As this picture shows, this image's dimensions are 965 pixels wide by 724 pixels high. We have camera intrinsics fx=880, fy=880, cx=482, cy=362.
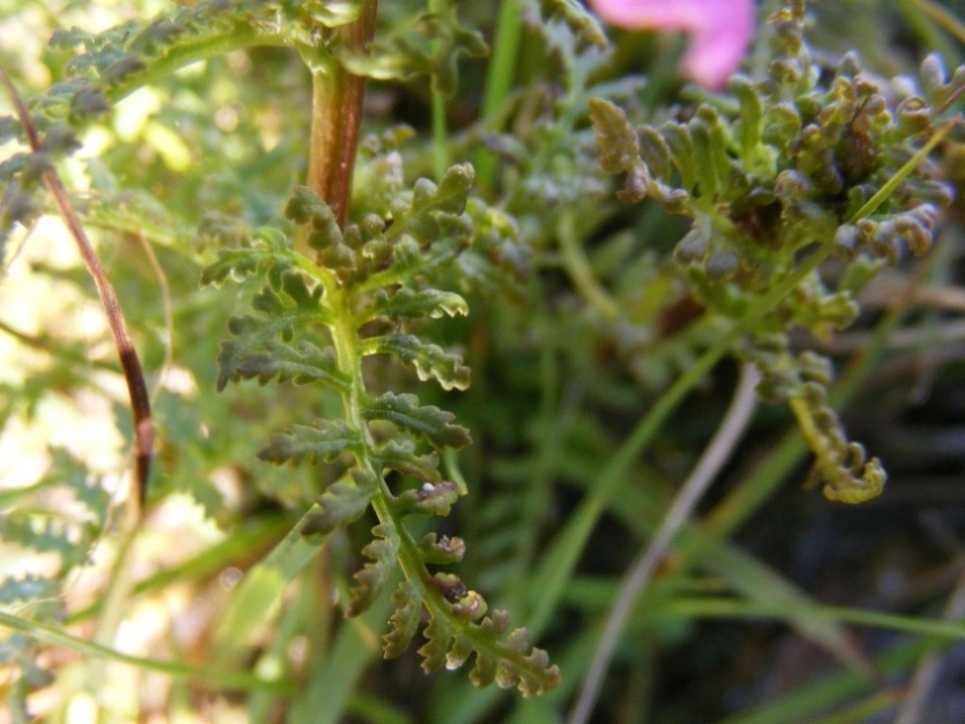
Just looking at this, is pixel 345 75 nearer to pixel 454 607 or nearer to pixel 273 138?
pixel 454 607

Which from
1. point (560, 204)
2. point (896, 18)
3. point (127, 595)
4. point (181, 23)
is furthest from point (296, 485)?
point (896, 18)

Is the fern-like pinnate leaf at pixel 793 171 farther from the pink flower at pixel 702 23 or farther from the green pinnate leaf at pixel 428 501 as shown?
the pink flower at pixel 702 23

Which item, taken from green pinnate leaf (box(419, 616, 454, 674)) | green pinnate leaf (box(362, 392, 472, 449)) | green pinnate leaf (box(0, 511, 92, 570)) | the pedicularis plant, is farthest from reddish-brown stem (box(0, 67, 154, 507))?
green pinnate leaf (box(419, 616, 454, 674))

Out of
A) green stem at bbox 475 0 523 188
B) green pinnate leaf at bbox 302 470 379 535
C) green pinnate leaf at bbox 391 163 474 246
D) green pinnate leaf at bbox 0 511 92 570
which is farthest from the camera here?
green stem at bbox 475 0 523 188

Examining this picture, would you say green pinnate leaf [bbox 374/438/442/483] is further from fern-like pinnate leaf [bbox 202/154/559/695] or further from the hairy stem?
the hairy stem

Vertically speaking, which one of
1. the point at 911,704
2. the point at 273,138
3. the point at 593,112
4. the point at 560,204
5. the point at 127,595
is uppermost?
the point at 273,138

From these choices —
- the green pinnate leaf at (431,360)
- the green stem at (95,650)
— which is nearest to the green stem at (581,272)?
the green pinnate leaf at (431,360)
